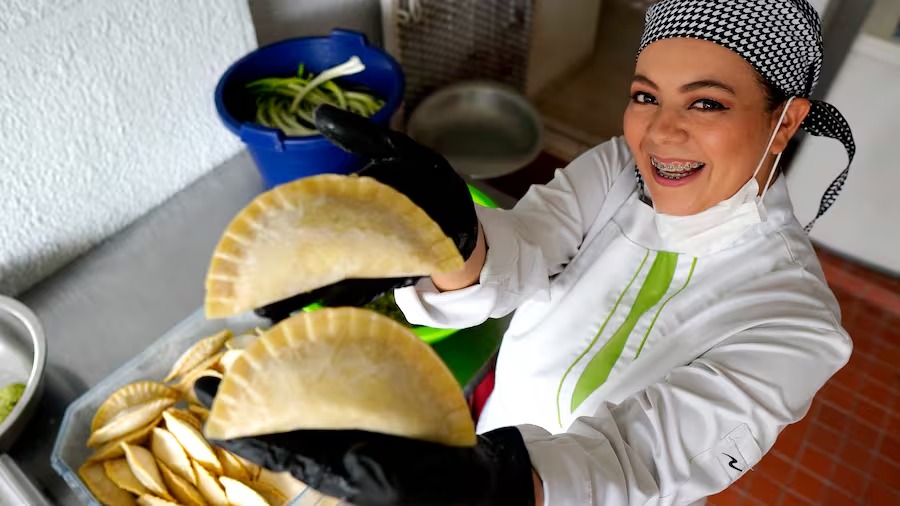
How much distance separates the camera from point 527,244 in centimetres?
100

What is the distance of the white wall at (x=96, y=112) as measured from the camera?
1.17 meters

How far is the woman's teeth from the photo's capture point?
3.03 feet

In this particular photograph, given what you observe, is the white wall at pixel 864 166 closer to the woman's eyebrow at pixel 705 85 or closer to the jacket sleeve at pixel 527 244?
the jacket sleeve at pixel 527 244

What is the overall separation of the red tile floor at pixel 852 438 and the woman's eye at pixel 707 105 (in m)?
1.30

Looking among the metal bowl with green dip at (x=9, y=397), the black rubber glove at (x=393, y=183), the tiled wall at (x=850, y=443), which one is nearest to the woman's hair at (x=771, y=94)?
the black rubber glove at (x=393, y=183)

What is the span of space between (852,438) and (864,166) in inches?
34.9

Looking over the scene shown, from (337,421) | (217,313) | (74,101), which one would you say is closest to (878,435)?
(337,421)

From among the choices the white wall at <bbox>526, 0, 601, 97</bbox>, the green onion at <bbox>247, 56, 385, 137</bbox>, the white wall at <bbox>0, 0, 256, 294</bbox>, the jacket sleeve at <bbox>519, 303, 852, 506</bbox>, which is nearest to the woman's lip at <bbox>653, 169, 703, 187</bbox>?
the jacket sleeve at <bbox>519, 303, 852, 506</bbox>

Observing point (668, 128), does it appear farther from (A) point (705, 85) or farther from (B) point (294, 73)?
(B) point (294, 73)

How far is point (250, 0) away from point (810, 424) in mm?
2026

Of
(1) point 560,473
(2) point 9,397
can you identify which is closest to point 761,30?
(1) point 560,473

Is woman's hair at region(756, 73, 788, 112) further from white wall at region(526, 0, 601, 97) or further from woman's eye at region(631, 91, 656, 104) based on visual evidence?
white wall at region(526, 0, 601, 97)

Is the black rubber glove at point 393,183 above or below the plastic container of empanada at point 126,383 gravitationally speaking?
above

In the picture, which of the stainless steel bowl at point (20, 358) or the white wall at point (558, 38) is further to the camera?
the white wall at point (558, 38)
